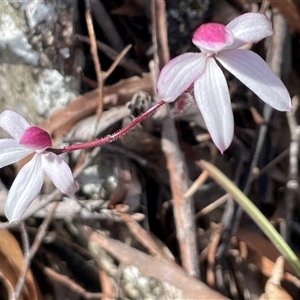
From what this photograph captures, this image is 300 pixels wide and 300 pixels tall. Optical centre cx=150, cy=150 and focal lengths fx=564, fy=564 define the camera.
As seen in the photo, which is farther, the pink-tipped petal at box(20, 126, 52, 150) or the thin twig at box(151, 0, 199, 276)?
the thin twig at box(151, 0, 199, 276)

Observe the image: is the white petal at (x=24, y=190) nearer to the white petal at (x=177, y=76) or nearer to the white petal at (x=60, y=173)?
the white petal at (x=60, y=173)

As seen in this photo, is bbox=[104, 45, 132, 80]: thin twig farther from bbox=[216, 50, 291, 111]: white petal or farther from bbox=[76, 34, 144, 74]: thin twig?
bbox=[216, 50, 291, 111]: white petal

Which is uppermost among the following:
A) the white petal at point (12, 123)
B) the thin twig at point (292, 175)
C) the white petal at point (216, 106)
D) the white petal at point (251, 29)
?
the white petal at point (251, 29)

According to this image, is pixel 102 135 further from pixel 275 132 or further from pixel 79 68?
pixel 275 132

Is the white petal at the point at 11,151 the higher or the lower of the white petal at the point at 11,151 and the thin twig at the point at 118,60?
the higher

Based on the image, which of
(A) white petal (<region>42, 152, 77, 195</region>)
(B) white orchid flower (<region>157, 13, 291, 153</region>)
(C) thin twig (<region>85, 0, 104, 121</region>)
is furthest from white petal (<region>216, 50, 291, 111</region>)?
(C) thin twig (<region>85, 0, 104, 121</region>)

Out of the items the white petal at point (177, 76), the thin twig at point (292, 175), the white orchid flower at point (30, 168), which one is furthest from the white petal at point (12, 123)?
the thin twig at point (292, 175)

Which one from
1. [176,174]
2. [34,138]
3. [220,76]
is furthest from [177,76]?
[176,174]

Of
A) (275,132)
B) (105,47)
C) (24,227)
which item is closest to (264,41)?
(275,132)

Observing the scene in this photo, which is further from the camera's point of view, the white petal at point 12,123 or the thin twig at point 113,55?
the thin twig at point 113,55
